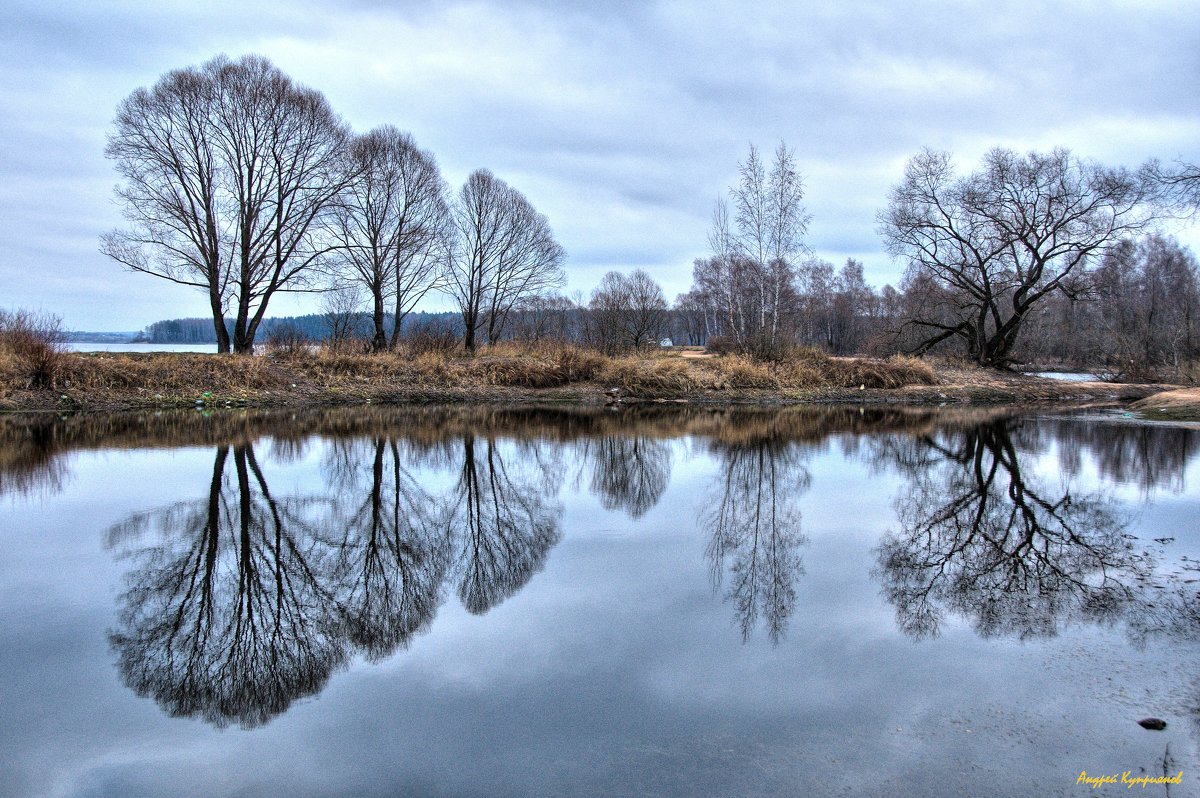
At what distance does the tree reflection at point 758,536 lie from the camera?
5.35m

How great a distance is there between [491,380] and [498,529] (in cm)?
1869

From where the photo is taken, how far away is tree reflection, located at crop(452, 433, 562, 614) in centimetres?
575

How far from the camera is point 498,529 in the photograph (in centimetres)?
750

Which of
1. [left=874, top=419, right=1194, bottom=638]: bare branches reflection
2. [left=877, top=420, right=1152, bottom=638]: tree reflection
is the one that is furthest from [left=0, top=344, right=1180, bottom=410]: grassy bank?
[left=877, top=420, right=1152, bottom=638]: tree reflection

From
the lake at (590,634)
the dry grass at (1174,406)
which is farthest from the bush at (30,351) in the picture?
the dry grass at (1174,406)

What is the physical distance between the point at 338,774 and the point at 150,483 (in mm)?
8054

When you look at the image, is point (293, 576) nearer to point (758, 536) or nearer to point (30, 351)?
point (758, 536)

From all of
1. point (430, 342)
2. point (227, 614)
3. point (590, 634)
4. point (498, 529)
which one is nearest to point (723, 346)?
point (430, 342)

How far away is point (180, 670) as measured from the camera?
415 cm

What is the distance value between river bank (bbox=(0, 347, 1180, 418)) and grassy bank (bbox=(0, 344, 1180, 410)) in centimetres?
4

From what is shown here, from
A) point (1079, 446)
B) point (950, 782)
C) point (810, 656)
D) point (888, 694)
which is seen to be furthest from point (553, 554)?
point (1079, 446)

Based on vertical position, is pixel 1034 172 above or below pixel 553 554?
above

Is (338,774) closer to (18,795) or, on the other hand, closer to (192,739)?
(192,739)
